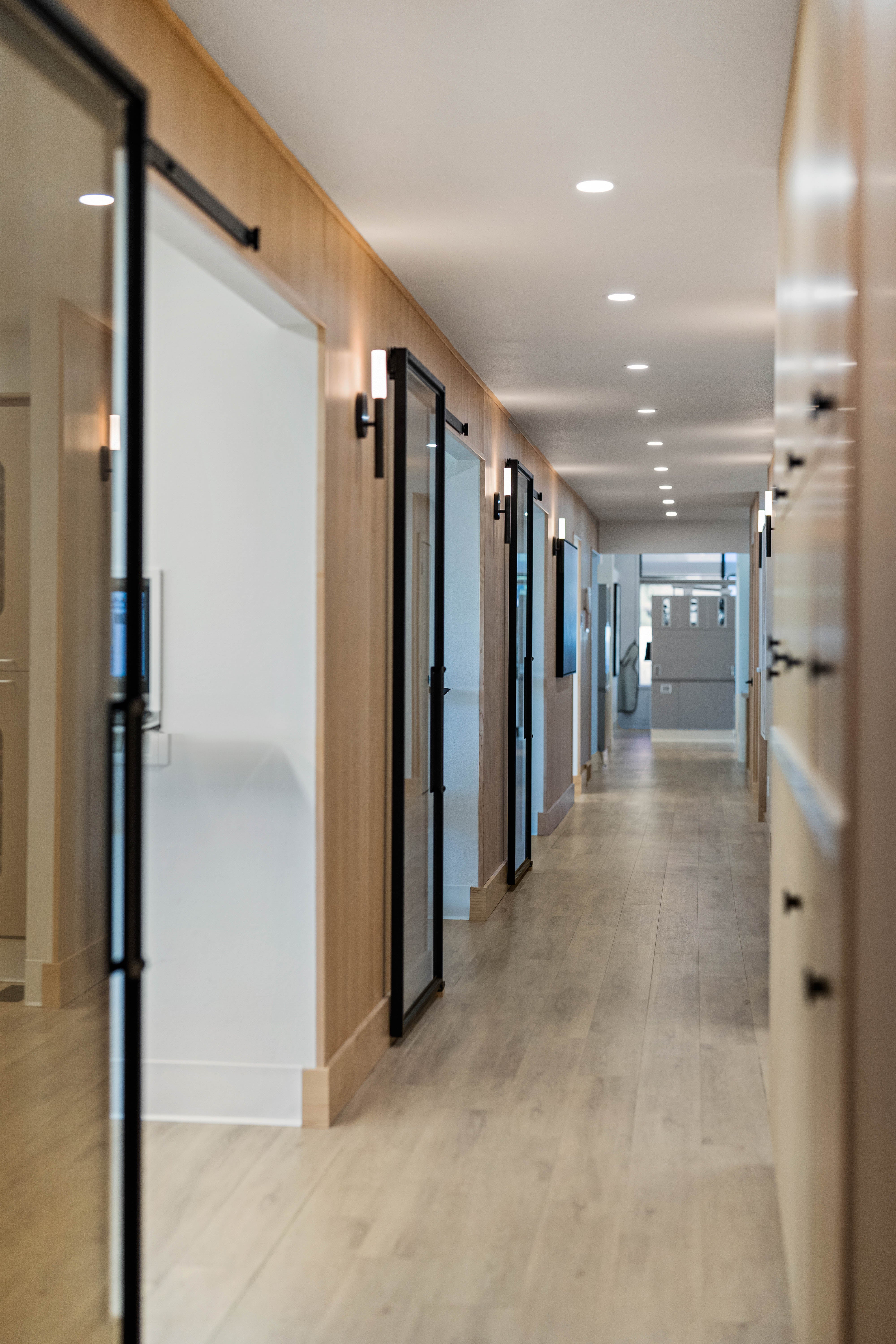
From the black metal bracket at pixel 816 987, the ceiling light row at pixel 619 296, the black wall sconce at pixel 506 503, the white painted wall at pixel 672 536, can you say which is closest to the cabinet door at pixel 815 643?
the black metal bracket at pixel 816 987

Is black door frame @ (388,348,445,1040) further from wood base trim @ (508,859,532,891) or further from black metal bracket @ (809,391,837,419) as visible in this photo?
wood base trim @ (508,859,532,891)

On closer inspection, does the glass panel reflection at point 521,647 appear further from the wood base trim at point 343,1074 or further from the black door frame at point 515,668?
the wood base trim at point 343,1074

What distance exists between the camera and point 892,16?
1370 mm

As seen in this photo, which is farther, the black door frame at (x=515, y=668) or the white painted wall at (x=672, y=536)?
the white painted wall at (x=672, y=536)

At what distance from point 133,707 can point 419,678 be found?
2.64 m

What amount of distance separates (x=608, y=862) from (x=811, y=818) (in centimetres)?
589

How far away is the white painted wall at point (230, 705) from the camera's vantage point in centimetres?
352

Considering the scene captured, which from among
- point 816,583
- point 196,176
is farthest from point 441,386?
point 816,583

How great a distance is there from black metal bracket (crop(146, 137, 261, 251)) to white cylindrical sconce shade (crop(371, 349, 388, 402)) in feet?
3.35

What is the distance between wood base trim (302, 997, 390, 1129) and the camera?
138 inches

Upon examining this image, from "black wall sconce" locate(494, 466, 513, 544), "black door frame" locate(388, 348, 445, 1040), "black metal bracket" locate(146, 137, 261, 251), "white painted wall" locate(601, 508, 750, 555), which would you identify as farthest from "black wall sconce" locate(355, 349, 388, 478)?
"white painted wall" locate(601, 508, 750, 555)

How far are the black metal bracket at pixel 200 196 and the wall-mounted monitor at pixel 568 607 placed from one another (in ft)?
Result: 21.0

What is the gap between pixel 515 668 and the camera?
704 centimetres

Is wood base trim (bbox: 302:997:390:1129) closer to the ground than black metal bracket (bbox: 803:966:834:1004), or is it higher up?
closer to the ground
